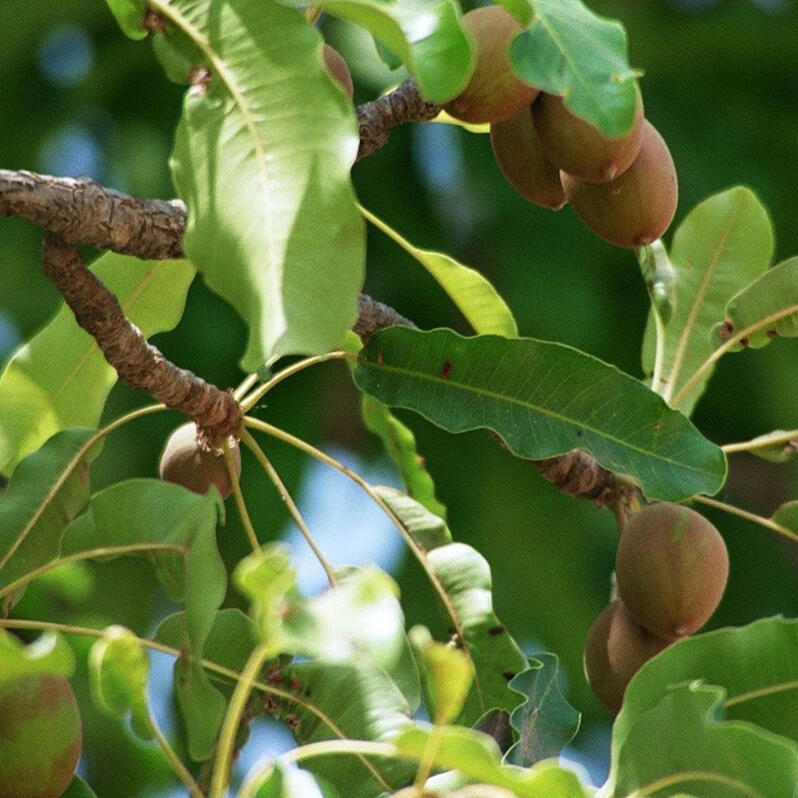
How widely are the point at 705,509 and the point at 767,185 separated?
0.60 meters

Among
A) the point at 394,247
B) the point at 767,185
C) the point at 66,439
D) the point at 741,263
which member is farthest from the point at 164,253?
the point at 767,185

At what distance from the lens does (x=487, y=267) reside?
2732mm

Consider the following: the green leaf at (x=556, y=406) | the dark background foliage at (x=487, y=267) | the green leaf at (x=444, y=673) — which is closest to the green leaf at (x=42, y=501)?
the green leaf at (x=556, y=406)

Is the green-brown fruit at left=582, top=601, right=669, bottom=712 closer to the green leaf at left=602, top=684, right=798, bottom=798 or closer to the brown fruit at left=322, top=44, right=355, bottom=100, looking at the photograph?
the green leaf at left=602, top=684, right=798, bottom=798

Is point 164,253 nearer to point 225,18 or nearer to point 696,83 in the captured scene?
point 225,18

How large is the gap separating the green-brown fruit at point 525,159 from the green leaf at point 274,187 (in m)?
0.24

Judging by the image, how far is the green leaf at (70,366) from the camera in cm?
118

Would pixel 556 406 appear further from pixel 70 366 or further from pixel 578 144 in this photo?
pixel 70 366

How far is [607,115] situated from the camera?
86 centimetres

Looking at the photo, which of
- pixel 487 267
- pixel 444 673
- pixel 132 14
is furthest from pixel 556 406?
pixel 487 267

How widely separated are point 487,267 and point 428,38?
194 cm

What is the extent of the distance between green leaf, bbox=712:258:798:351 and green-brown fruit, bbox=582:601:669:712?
Answer: 0.23 metres

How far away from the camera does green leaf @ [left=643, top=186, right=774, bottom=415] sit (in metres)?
1.36

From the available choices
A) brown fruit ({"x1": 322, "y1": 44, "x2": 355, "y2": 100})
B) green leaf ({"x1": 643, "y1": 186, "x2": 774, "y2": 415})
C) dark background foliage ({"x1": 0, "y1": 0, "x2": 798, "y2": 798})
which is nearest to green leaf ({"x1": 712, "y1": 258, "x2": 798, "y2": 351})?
green leaf ({"x1": 643, "y1": 186, "x2": 774, "y2": 415})
